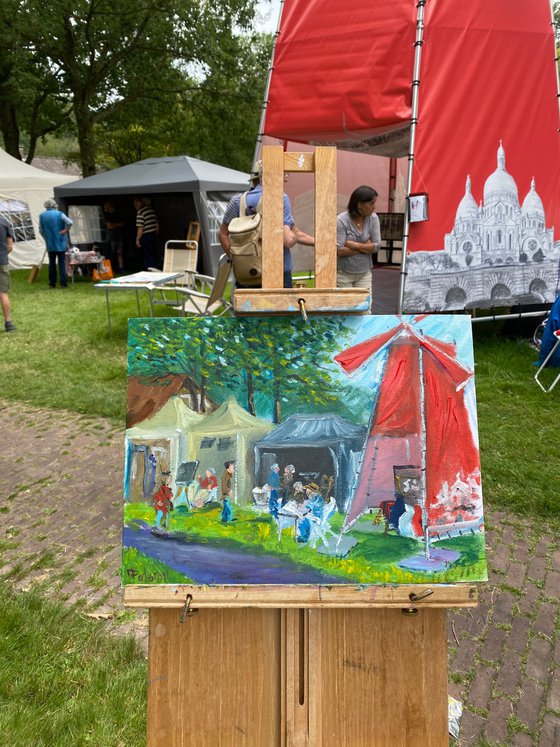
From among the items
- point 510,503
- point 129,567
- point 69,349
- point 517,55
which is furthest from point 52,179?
point 129,567

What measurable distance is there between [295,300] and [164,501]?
682 mm

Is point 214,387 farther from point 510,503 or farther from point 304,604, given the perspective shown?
point 510,503

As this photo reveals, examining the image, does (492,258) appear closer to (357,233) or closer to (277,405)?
(357,233)

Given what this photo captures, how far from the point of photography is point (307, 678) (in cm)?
178

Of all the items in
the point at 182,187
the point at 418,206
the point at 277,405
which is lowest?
the point at 277,405

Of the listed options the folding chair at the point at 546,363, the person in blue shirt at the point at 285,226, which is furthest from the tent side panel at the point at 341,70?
the folding chair at the point at 546,363

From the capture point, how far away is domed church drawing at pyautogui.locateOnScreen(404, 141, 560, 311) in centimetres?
667

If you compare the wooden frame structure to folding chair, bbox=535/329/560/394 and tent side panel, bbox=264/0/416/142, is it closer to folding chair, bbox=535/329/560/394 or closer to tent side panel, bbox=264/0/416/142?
folding chair, bbox=535/329/560/394

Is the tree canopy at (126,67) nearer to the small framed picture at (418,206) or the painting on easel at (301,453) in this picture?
the small framed picture at (418,206)

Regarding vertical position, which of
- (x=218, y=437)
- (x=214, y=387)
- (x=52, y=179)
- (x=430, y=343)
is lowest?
(x=218, y=437)

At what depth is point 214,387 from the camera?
5.92 feet

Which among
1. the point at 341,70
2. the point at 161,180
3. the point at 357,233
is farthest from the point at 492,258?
the point at 161,180

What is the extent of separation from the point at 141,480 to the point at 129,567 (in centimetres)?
24

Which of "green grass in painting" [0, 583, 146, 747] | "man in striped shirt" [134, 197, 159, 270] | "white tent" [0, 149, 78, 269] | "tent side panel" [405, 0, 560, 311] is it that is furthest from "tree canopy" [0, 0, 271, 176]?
"green grass in painting" [0, 583, 146, 747]
